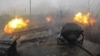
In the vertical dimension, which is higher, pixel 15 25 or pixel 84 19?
pixel 84 19

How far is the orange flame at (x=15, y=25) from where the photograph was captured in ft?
88.2

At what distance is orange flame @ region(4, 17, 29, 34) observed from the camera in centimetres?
2687

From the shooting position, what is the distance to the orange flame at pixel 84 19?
2814cm

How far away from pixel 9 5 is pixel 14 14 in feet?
3.32

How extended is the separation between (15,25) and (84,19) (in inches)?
267

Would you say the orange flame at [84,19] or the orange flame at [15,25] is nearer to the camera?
the orange flame at [15,25]

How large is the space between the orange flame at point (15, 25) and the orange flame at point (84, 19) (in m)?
4.94

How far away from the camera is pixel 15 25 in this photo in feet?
90.4

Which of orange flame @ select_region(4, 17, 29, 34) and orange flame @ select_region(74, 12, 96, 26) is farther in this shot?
orange flame @ select_region(74, 12, 96, 26)

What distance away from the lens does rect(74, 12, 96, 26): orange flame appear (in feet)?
92.3

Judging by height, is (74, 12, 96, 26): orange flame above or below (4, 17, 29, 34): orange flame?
above

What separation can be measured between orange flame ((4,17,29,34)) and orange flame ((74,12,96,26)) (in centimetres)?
494

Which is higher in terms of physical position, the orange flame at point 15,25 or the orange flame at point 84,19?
the orange flame at point 84,19

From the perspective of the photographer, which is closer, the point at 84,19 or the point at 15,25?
the point at 15,25
